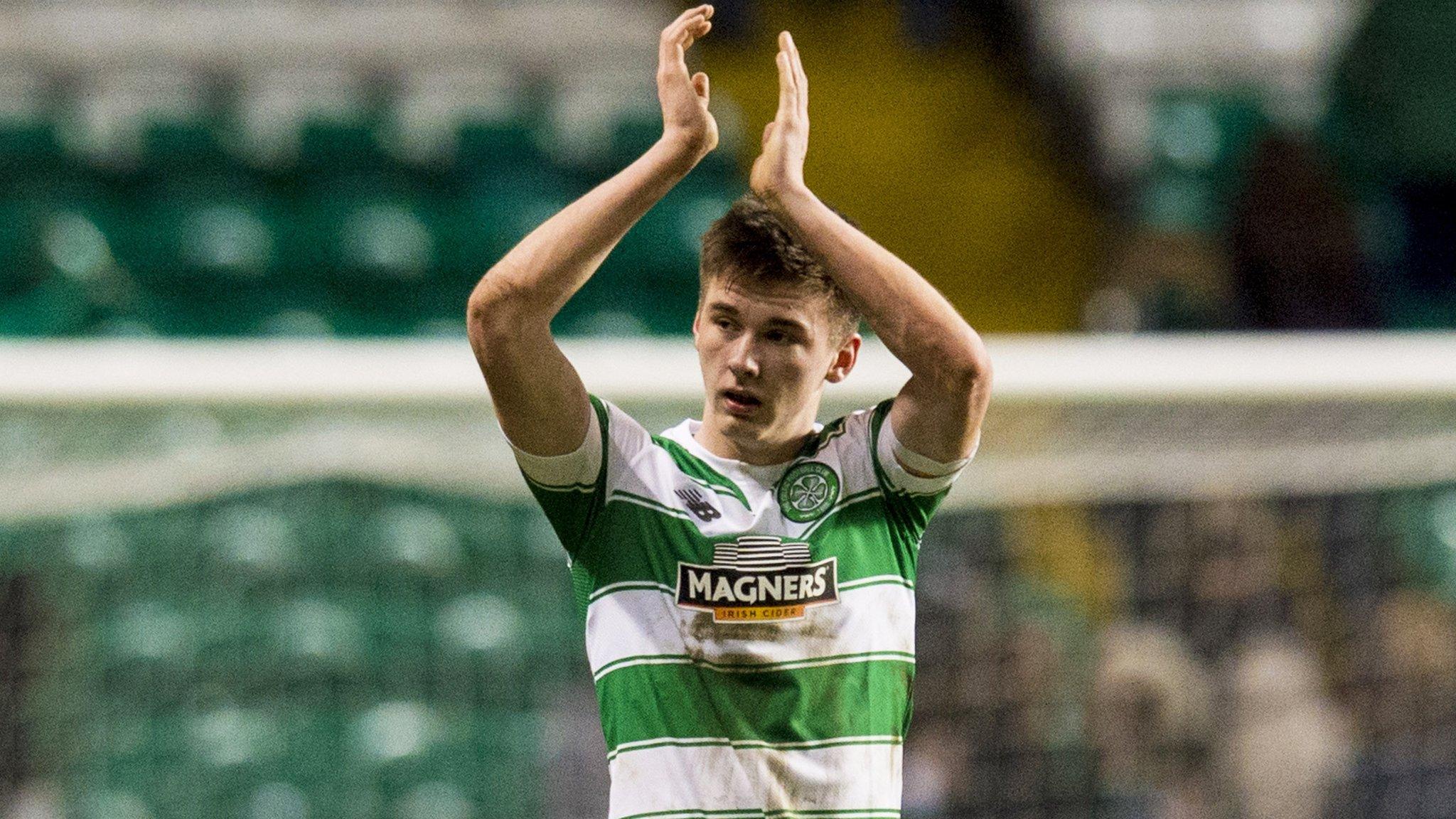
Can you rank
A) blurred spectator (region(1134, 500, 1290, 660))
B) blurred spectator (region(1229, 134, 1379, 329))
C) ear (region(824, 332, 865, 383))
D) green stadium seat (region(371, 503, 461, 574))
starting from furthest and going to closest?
blurred spectator (region(1229, 134, 1379, 329)) < green stadium seat (region(371, 503, 461, 574)) < blurred spectator (region(1134, 500, 1290, 660)) < ear (region(824, 332, 865, 383))

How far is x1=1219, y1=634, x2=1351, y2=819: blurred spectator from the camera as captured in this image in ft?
14.4

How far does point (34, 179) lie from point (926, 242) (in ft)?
12.8

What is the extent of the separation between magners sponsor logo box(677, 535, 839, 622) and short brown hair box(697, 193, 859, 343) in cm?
35

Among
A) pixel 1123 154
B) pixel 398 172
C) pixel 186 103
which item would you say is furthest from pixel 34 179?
pixel 1123 154

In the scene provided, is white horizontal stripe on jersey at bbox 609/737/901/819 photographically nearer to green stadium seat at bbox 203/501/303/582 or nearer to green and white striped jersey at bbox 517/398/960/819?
green and white striped jersey at bbox 517/398/960/819

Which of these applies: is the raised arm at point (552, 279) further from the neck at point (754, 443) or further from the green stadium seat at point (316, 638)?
the green stadium seat at point (316, 638)

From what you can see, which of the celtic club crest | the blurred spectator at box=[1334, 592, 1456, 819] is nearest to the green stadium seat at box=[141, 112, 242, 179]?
the blurred spectator at box=[1334, 592, 1456, 819]

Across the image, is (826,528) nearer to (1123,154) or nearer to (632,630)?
(632,630)

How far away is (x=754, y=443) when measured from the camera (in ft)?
8.36

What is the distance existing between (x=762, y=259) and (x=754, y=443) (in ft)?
0.90

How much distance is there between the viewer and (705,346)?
2.49 m

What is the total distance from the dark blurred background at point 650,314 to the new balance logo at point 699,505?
86.9 inches

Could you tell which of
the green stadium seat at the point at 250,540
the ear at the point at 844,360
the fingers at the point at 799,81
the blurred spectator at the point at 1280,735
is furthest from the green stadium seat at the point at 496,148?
the fingers at the point at 799,81

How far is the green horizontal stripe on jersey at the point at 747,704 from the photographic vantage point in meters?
2.39
